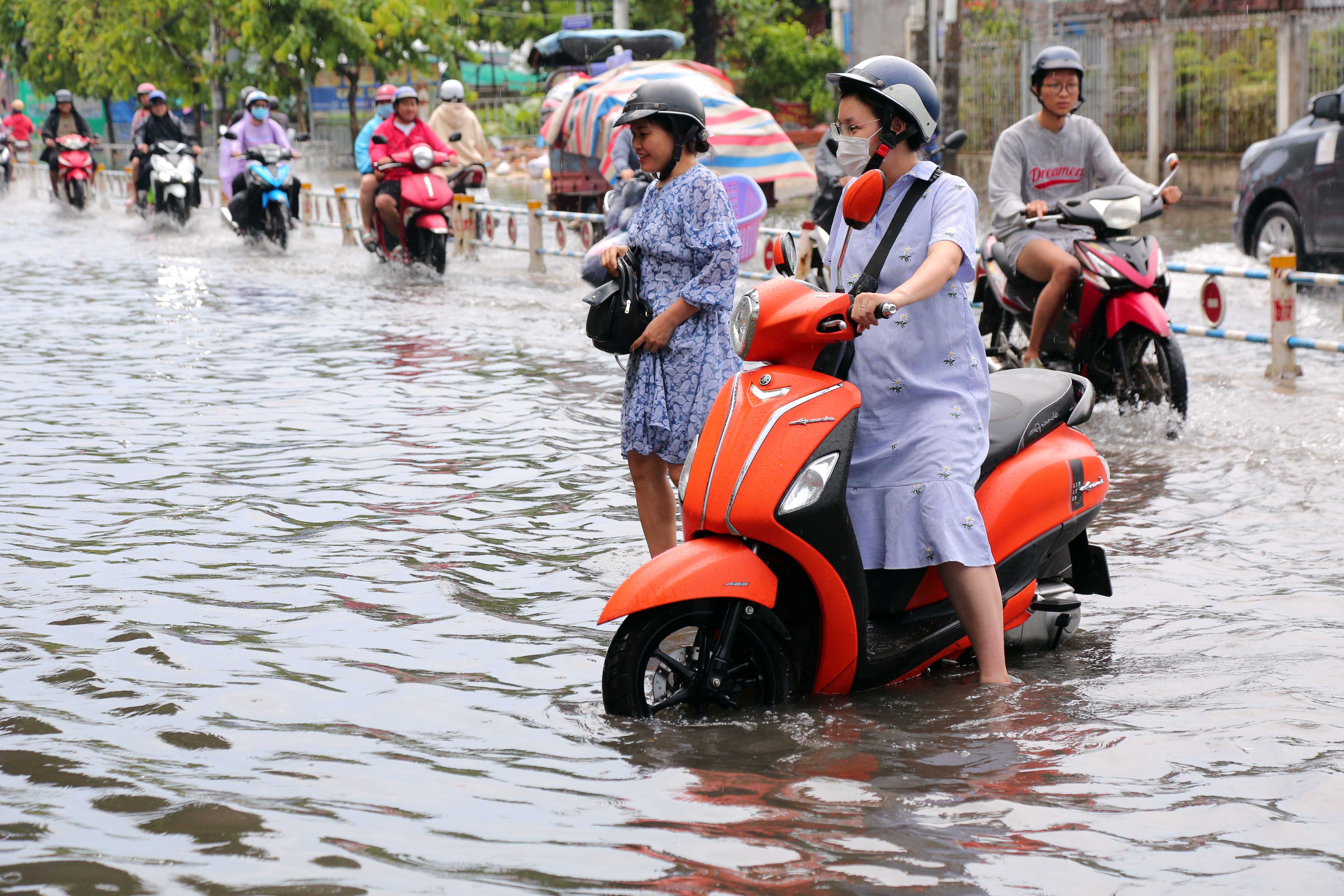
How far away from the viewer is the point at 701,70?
21.6 meters

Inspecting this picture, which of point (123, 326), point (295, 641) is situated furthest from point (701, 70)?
point (295, 641)

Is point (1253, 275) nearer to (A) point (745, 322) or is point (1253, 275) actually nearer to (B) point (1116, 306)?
(B) point (1116, 306)

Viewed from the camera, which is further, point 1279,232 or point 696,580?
point 1279,232

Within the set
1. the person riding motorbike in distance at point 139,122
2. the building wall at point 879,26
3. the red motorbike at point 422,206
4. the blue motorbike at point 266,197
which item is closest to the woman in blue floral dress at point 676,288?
the red motorbike at point 422,206

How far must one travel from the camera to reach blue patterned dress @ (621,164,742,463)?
16.9ft

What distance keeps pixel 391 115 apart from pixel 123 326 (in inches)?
182

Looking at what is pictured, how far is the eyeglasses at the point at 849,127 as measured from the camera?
4.21 meters

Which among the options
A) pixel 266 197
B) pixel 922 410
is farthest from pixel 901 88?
pixel 266 197

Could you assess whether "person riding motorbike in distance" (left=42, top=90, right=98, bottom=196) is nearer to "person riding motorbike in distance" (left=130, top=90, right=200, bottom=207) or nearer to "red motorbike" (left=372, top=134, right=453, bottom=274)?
"person riding motorbike in distance" (left=130, top=90, right=200, bottom=207)

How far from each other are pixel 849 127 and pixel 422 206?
39.5 feet

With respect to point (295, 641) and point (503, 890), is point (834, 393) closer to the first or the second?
Answer: point (503, 890)

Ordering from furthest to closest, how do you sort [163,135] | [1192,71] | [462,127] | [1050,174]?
[163,135] → [1192,71] → [462,127] → [1050,174]

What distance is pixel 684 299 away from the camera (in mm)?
5145

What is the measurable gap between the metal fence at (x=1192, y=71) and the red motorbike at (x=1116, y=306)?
14407 mm
